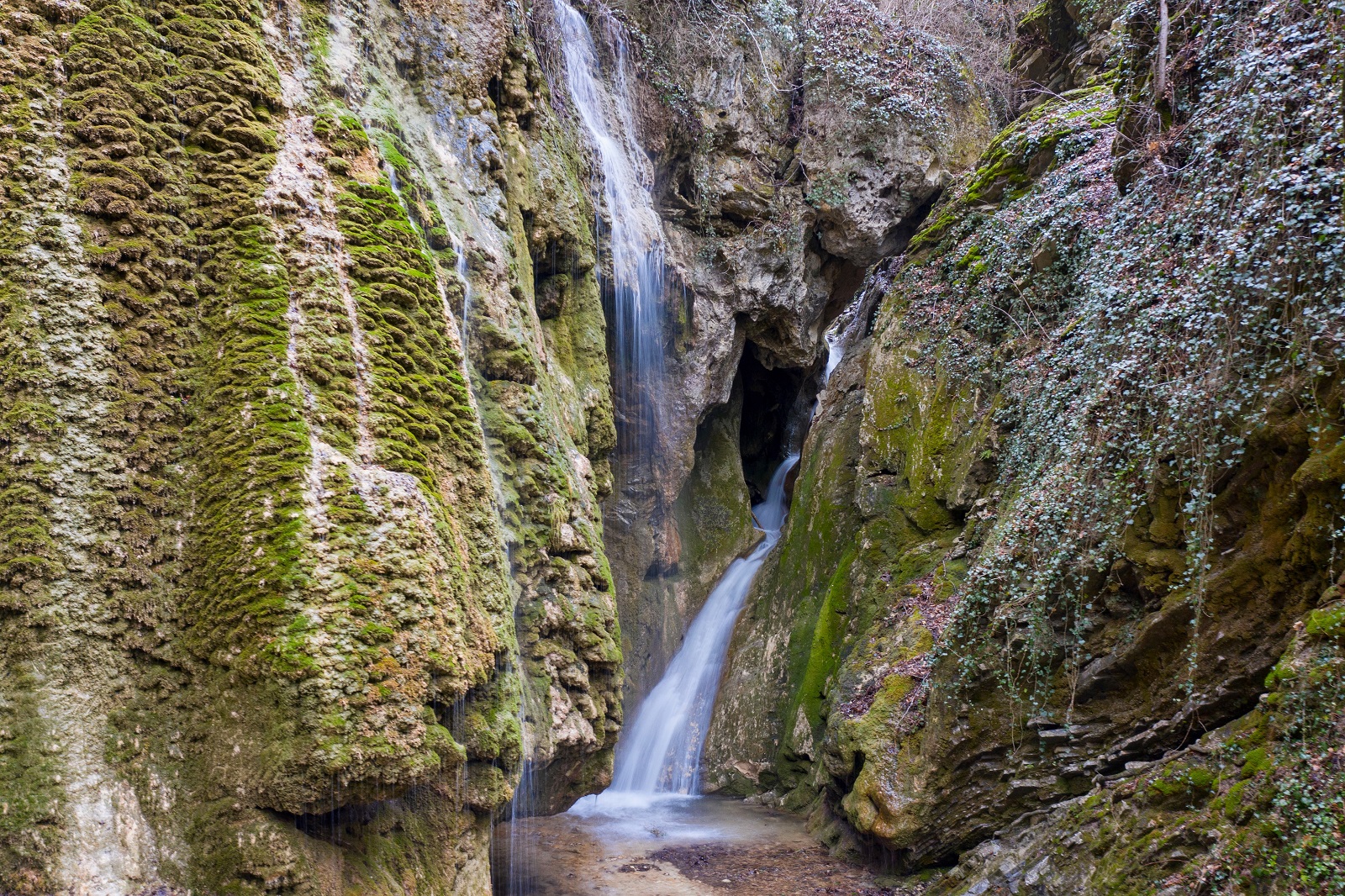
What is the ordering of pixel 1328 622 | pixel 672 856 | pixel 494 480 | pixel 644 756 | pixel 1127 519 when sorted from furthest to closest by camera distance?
1. pixel 644 756
2. pixel 672 856
3. pixel 494 480
4. pixel 1127 519
5. pixel 1328 622

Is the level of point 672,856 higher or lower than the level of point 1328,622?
lower

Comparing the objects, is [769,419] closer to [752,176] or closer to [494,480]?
[752,176]

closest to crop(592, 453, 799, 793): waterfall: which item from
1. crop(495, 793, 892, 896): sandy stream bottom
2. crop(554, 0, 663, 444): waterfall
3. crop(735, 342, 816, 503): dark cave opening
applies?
crop(495, 793, 892, 896): sandy stream bottom

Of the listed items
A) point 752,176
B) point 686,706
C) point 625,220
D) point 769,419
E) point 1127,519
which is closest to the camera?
point 1127,519

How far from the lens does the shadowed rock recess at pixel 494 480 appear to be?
3473 mm

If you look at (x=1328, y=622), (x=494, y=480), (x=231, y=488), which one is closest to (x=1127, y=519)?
(x=1328, y=622)

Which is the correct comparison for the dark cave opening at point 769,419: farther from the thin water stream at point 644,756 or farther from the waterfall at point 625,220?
the waterfall at point 625,220

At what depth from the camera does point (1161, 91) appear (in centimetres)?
575

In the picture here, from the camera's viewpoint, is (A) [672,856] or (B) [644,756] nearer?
(A) [672,856]

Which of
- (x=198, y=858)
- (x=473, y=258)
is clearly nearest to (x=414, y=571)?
(x=198, y=858)

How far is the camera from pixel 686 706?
11.8 metres

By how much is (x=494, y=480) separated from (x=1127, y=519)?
4.32 meters

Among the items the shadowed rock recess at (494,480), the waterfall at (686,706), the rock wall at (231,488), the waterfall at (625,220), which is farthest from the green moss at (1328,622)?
the waterfall at (686,706)

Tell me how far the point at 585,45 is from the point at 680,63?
2.28 metres
